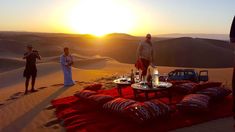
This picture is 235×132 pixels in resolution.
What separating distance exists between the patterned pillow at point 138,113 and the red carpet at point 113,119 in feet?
0.52

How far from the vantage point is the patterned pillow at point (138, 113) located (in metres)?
7.09

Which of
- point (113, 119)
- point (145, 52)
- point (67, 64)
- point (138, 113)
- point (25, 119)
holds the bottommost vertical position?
point (25, 119)

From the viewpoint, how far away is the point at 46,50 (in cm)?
5634

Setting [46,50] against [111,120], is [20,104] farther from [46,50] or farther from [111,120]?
[46,50]

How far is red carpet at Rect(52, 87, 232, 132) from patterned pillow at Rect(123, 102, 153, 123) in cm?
16

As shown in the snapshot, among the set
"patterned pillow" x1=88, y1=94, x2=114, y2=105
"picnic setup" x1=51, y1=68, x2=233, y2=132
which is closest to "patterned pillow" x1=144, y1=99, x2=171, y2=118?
"picnic setup" x1=51, y1=68, x2=233, y2=132

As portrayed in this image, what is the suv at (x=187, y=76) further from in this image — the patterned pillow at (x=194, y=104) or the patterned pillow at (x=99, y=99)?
the patterned pillow at (x=99, y=99)

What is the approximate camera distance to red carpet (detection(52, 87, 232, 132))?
713 cm

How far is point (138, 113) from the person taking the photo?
7184 mm

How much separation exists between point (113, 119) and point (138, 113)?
34.4 inches

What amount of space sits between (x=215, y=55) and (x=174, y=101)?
3394cm

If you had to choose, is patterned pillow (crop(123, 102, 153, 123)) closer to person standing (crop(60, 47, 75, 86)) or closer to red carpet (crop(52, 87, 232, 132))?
red carpet (crop(52, 87, 232, 132))

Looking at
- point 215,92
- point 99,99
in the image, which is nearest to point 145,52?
point 215,92

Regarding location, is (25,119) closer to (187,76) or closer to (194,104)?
(194,104)
